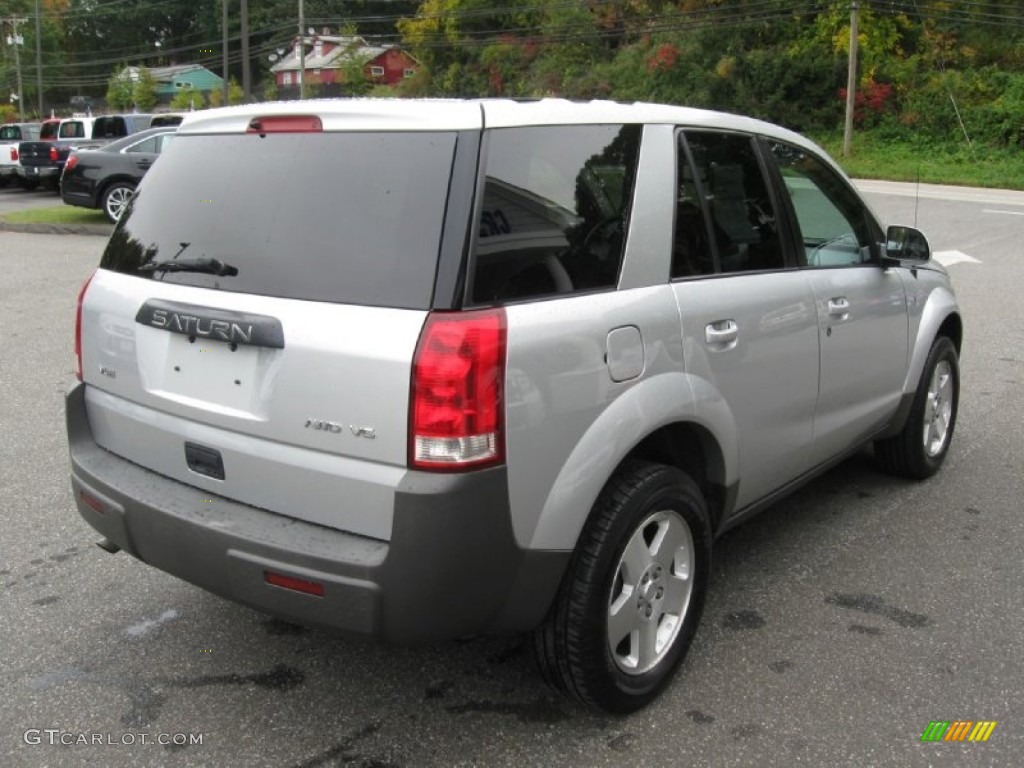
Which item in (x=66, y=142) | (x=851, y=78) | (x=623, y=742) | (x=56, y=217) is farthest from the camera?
(x=851, y=78)

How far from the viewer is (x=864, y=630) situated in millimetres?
3320

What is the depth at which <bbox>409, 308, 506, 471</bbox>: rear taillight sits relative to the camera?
2246mm

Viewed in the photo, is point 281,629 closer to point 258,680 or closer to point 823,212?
point 258,680

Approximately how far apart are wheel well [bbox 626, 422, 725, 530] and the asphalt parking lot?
0.53m

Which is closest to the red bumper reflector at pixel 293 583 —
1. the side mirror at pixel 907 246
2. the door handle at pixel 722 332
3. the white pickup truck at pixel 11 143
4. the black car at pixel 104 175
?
the door handle at pixel 722 332

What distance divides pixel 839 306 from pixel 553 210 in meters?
1.66

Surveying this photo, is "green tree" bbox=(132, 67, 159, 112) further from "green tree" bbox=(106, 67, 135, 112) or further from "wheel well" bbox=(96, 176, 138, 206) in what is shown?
"wheel well" bbox=(96, 176, 138, 206)

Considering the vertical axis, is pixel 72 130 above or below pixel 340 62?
below

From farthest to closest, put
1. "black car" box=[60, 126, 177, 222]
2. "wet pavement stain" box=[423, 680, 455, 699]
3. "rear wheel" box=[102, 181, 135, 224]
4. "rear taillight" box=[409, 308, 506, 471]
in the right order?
1. "rear wheel" box=[102, 181, 135, 224]
2. "black car" box=[60, 126, 177, 222]
3. "wet pavement stain" box=[423, 680, 455, 699]
4. "rear taillight" box=[409, 308, 506, 471]

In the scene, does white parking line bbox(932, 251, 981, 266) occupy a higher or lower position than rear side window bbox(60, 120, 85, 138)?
lower

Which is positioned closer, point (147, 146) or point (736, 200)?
point (736, 200)

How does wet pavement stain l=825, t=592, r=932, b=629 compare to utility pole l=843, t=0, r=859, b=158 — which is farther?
utility pole l=843, t=0, r=859, b=158

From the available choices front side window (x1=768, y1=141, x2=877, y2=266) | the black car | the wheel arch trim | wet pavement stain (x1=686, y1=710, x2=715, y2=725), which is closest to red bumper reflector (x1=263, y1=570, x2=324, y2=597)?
the wheel arch trim

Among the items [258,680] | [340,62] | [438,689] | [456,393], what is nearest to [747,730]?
[438,689]
